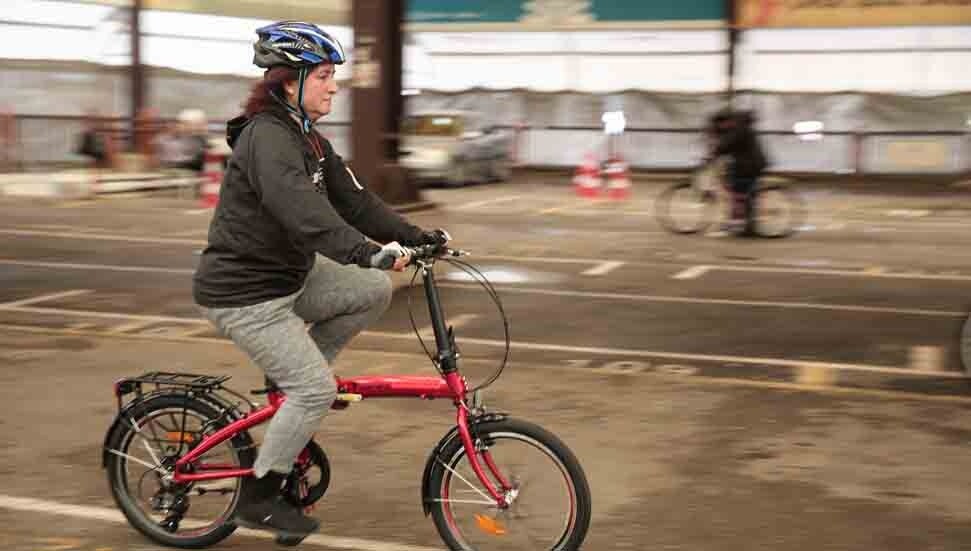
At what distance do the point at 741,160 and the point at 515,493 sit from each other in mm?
12747

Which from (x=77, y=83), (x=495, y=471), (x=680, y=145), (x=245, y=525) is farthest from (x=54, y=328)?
(x=77, y=83)

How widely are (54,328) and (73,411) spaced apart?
2.87m

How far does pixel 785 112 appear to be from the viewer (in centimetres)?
2959

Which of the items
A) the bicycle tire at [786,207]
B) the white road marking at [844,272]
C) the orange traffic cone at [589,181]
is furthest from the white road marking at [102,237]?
the orange traffic cone at [589,181]

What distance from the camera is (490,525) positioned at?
4.75 m

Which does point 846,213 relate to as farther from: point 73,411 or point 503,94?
point 73,411

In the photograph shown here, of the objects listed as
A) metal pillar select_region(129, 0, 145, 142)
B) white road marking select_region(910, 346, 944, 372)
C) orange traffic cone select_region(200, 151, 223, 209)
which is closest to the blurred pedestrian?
orange traffic cone select_region(200, 151, 223, 209)

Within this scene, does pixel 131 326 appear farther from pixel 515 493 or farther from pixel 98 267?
pixel 515 493

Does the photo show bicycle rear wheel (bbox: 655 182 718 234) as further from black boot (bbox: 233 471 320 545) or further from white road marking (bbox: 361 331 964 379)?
black boot (bbox: 233 471 320 545)

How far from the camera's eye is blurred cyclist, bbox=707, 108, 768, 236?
16672 millimetres

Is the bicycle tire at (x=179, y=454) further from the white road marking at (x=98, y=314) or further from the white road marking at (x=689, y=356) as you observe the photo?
the white road marking at (x=98, y=314)

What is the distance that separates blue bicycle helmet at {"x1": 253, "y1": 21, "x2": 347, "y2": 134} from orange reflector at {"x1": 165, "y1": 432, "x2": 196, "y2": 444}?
1.32m

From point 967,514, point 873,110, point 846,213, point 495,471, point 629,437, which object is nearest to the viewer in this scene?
point 495,471

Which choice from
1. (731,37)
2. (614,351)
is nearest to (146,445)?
(614,351)
